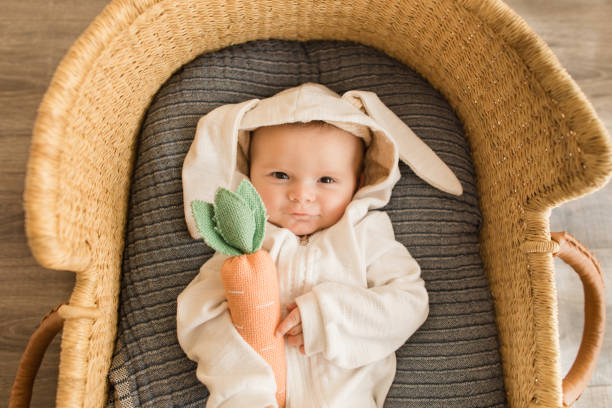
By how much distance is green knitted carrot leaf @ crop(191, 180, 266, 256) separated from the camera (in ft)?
2.75

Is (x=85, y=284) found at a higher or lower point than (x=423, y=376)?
higher

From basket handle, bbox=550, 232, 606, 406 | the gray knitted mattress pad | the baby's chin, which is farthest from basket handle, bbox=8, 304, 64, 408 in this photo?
basket handle, bbox=550, 232, 606, 406

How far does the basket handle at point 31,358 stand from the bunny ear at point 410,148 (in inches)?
33.7

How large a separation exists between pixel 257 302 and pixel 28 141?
1.10 metres

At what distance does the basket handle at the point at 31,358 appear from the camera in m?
1.06

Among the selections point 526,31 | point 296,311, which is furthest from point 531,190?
point 296,311

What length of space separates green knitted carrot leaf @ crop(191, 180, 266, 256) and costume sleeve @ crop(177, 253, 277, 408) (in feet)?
0.63

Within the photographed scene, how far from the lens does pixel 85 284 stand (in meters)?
0.99

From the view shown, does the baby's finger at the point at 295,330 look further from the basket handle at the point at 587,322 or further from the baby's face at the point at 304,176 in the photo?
the basket handle at the point at 587,322

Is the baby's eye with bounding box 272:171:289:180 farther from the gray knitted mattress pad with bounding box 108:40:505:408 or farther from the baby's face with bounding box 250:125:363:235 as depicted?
the gray knitted mattress pad with bounding box 108:40:505:408

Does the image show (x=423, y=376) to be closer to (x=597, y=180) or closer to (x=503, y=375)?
(x=503, y=375)

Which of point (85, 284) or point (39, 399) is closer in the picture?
point (85, 284)

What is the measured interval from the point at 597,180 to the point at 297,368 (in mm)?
698

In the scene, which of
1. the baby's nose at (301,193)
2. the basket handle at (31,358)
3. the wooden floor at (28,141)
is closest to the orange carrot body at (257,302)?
the baby's nose at (301,193)
